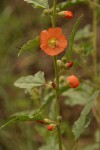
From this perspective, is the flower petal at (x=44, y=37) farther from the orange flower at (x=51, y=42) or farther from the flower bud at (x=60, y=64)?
the flower bud at (x=60, y=64)

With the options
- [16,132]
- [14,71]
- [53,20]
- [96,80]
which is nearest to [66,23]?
[14,71]

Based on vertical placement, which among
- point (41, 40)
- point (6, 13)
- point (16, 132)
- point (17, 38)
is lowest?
point (16, 132)

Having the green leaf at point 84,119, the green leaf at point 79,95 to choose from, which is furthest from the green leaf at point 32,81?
the green leaf at point 79,95

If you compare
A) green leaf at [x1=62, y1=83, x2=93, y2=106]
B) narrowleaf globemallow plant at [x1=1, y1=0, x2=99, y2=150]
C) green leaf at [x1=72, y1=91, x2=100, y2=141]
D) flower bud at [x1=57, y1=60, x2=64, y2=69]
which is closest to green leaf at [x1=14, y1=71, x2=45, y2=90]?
narrowleaf globemallow plant at [x1=1, y1=0, x2=99, y2=150]

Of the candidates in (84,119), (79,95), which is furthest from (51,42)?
(79,95)

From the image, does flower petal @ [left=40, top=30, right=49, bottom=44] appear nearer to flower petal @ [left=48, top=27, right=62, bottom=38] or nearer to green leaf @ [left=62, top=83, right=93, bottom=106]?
flower petal @ [left=48, top=27, right=62, bottom=38]

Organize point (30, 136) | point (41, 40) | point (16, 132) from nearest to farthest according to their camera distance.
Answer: point (41, 40)
point (30, 136)
point (16, 132)

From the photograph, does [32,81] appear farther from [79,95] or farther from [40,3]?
[79,95]

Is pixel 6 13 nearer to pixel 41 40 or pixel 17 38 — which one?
pixel 17 38
